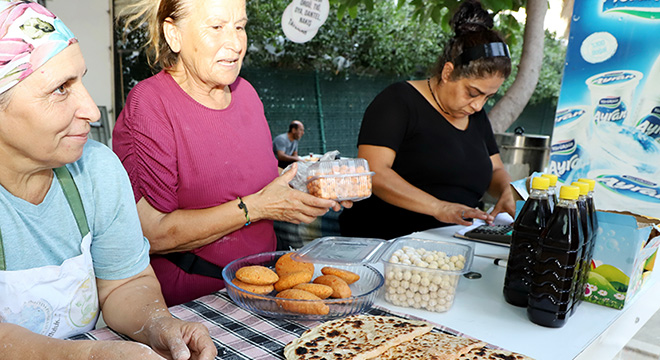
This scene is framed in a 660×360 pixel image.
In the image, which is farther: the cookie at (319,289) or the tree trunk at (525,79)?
the tree trunk at (525,79)

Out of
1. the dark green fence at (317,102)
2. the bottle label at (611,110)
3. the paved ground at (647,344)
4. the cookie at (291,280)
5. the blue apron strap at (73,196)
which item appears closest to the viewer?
the blue apron strap at (73,196)

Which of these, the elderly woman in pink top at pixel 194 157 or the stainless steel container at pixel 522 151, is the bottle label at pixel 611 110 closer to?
the elderly woman in pink top at pixel 194 157

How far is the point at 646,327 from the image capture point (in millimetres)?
2580

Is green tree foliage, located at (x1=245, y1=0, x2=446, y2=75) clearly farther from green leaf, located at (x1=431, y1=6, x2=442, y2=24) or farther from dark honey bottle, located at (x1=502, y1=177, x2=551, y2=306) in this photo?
dark honey bottle, located at (x1=502, y1=177, x2=551, y2=306)

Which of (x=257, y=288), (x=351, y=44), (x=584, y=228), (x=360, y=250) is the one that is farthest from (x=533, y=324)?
(x=351, y=44)

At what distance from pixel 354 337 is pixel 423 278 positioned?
1.06 ft

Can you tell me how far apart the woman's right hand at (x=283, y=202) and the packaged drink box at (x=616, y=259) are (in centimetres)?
90

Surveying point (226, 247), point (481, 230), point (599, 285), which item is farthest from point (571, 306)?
point (226, 247)

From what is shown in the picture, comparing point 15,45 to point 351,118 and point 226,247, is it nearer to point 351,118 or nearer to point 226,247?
point 226,247

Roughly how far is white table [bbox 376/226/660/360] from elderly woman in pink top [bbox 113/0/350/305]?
0.57m

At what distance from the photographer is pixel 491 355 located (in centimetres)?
122

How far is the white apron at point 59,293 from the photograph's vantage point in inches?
46.8

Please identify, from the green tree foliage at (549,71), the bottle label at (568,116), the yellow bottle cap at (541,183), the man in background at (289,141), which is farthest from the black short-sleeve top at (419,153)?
the green tree foliage at (549,71)

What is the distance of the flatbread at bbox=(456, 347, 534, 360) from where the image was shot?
1.21 m
